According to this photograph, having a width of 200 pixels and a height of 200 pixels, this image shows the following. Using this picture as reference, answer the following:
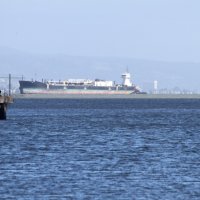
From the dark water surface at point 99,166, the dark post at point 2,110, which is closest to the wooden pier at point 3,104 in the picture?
the dark post at point 2,110

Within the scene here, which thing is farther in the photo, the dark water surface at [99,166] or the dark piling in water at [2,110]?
the dark piling in water at [2,110]

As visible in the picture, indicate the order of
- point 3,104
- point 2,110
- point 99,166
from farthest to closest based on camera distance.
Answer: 1. point 2,110
2. point 3,104
3. point 99,166

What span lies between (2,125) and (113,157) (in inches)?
1615

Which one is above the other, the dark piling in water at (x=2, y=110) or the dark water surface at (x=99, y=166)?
the dark piling in water at (x=2, y=110)

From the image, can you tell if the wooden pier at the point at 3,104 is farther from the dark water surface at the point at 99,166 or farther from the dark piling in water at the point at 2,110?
the dark water surface at the point at 99,166

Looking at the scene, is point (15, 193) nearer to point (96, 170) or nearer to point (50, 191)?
point (50, 191)

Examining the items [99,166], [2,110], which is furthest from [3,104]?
[99,166]

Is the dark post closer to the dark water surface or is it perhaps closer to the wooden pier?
the wooden pier

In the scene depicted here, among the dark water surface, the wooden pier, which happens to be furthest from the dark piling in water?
the dark water surface

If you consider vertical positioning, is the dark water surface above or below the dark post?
below

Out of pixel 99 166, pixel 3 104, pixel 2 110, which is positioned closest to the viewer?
pixel 99 166

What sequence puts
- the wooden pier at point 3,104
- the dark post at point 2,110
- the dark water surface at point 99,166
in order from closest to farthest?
the dark water surface at point 99,166 < the wooden pier at point 3,104 < the dark post at point 2,110

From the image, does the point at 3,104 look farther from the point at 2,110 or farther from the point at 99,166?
the point at 99,166

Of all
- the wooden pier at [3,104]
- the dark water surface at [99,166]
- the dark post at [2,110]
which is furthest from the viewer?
the dark post at [2,110]
